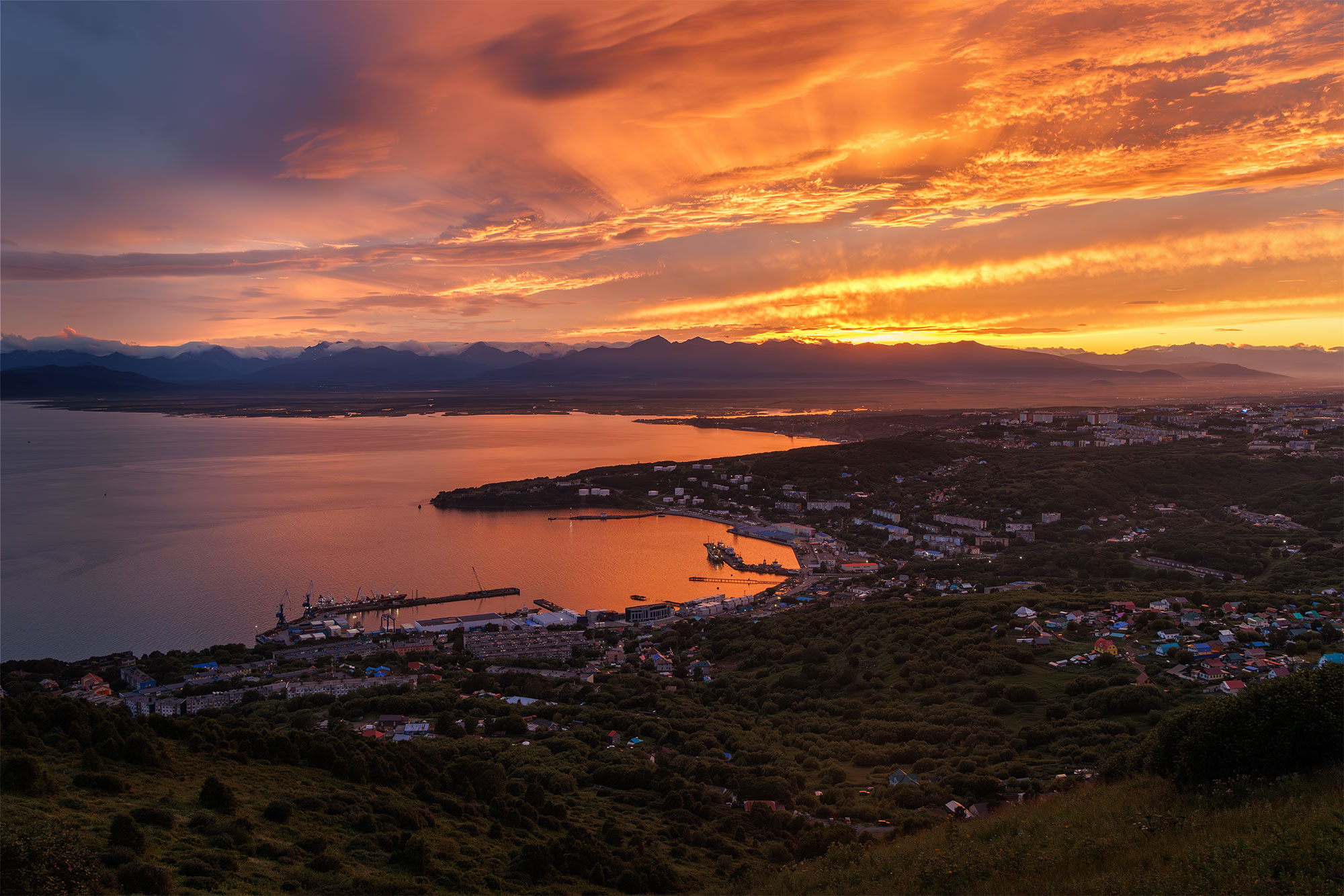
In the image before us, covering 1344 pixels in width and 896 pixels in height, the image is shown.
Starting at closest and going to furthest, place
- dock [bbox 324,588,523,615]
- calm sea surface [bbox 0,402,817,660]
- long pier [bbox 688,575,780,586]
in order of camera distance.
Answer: calm sea surface [bbox 0,402,817,660] → dock [bbox 324,588,523,615] → long pier [bbox 688,575,780,586]

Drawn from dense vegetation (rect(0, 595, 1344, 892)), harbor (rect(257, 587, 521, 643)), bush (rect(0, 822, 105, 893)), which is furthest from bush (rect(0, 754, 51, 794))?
harbor (rect(257, 587, 521, 643))

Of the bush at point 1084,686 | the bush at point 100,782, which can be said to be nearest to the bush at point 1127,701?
the bush at point 1084,686

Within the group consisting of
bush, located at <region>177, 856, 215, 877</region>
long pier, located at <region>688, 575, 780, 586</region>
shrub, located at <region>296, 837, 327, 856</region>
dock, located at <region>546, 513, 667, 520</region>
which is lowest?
long pier, located at <region>688, 575, 780, 586</region>

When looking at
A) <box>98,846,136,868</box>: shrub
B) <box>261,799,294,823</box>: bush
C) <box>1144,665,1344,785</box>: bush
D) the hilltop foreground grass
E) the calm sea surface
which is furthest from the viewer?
the calm sea surface

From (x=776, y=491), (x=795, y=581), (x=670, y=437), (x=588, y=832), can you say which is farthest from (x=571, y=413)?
(x=588, y=832)

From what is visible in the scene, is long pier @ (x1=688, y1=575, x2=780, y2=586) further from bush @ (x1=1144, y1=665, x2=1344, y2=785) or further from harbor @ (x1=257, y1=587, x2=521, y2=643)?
bush @ (x1=1144, y1=665, x2=1344, y2=785)

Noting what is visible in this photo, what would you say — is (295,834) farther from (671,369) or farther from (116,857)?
(671,369)

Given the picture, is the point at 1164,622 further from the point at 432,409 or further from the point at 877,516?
the point at 432,409
